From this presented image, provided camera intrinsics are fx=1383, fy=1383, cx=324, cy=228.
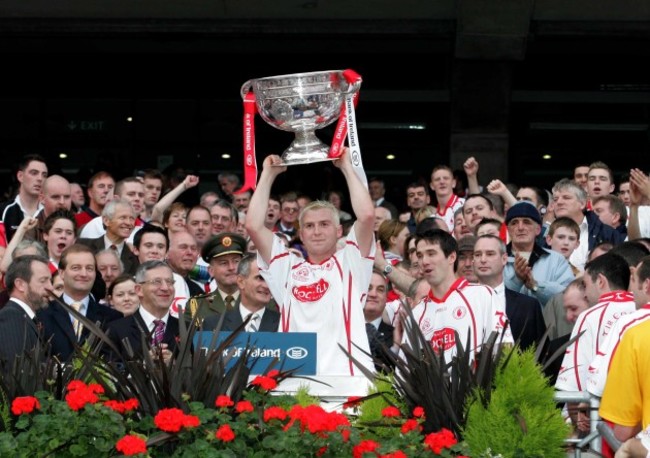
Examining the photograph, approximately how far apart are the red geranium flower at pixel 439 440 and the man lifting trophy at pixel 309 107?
216cm

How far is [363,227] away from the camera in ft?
25.9

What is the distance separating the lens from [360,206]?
7.82m

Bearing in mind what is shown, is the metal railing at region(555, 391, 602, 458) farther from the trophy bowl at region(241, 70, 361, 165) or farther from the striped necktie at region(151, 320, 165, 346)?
the striped necktie at region(151, 320, 165, 346)

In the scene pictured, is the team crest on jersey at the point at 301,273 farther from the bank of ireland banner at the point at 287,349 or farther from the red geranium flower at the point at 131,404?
the red geranium flower at the point at 131,404

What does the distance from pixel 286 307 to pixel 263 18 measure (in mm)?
11208

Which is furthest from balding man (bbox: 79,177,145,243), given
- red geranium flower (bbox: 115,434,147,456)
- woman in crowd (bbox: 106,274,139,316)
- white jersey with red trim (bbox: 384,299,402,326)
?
red geranium flower (bbox: 115,434,147,456)

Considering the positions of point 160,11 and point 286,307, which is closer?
point 286,307

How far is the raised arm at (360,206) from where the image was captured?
25.7ft

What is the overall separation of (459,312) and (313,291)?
86 cm

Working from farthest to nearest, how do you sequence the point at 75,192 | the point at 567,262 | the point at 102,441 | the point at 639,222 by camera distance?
1. the point at 75,192
2. the point at 639,222
3. the point at 567,262
4. the point at 102,441

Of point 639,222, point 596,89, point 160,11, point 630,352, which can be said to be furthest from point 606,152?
point 630,352

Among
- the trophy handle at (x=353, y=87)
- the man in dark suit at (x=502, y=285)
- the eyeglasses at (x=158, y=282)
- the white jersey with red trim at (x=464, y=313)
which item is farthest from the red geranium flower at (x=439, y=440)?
the eyeglasses at (x=158, y=282)

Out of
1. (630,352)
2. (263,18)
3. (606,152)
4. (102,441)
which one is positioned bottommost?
(102,441)

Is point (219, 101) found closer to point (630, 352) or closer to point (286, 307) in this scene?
point (286, 307)
